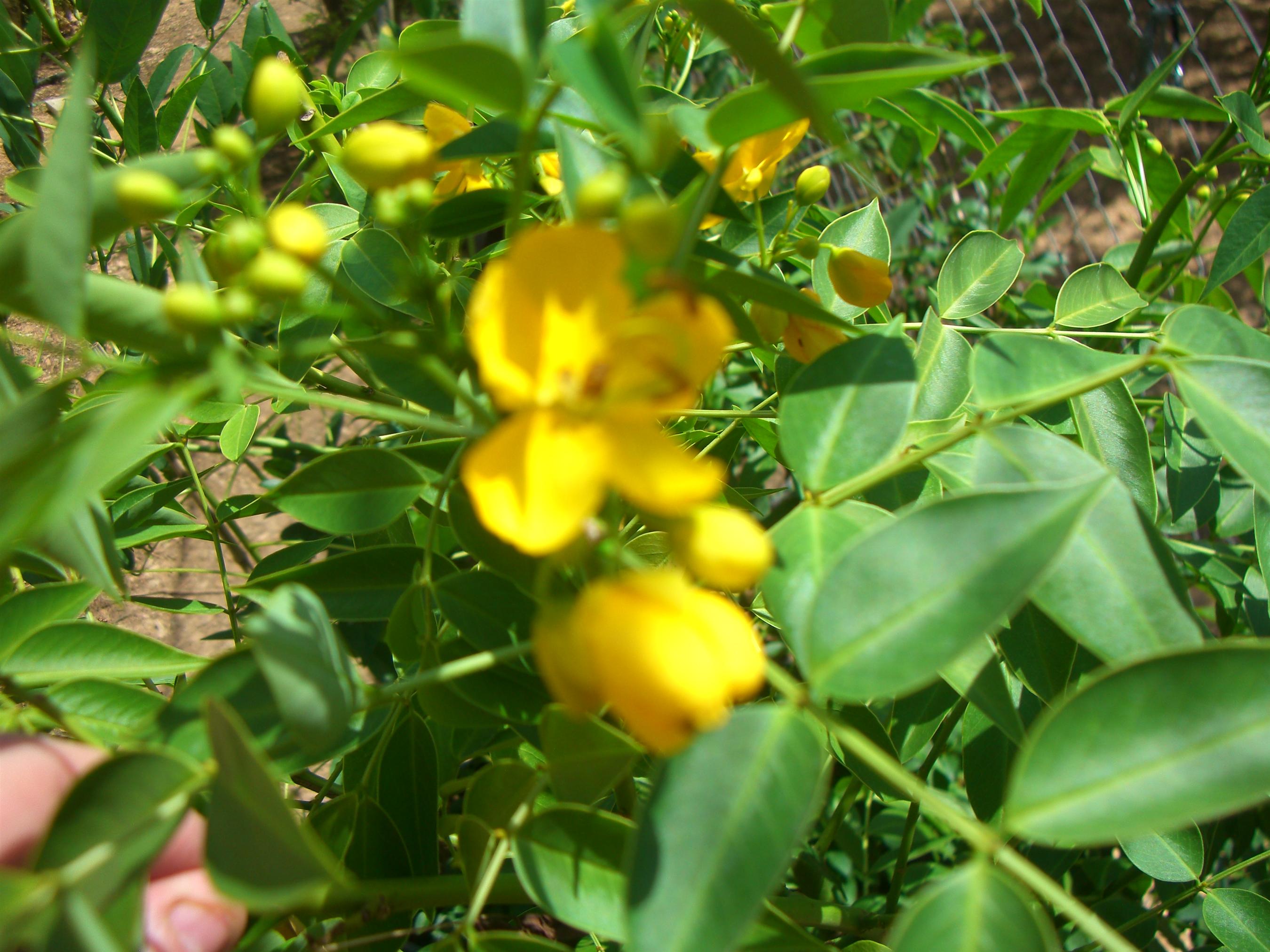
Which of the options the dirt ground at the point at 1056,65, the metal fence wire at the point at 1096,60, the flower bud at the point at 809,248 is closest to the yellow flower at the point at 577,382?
the flower bud at the point at 809,248

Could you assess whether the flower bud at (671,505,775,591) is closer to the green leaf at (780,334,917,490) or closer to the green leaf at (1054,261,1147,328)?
the green leaf at (780,334,917,490)

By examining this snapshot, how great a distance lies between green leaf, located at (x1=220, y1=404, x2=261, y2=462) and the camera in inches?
43.2

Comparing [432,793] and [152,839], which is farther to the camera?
[432,793]

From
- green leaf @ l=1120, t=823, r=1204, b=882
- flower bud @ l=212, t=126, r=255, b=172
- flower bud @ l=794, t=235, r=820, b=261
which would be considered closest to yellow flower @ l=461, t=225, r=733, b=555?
flower bud @ l=212, t=126, r=255, b=172

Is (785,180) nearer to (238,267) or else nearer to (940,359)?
(940,359)

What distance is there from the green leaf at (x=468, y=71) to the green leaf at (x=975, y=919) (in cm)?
52

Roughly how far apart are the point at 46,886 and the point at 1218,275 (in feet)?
4.35

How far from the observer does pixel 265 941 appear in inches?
28.1

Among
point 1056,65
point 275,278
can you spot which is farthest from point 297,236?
point 1056,65

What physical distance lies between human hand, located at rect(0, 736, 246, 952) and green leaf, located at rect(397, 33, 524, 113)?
0.45m

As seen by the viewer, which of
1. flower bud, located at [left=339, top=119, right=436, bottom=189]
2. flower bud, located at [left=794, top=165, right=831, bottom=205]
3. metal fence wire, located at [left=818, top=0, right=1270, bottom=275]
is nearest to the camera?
flower bud, located at [left=339, top=119, right=436, bottom=189]

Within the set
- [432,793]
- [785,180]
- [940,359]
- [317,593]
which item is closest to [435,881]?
[432,793]

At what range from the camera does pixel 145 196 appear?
498 mm

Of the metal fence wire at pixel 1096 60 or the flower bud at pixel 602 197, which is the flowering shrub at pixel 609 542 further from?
the metal fence wire at pixel 1096 60
